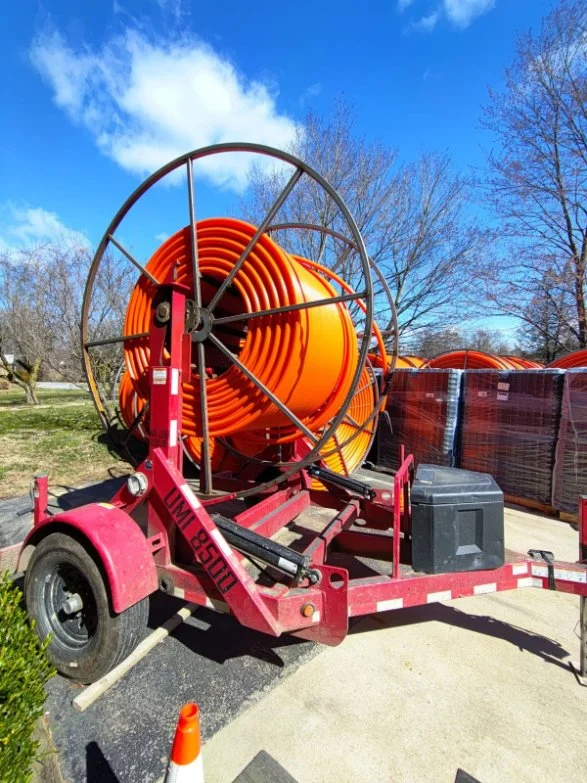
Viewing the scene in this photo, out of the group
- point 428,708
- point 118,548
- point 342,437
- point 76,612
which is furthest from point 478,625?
point 342,437

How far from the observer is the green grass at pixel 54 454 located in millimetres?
6438

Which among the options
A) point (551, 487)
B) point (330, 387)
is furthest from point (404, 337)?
point (330, 387)

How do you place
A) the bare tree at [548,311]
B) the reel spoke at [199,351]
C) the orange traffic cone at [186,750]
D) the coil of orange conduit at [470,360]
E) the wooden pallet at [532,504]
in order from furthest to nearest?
the bare tree at [548,311], the coil of orange conduit at [470,360], the wooden pallet at [532,504], the reel spoke at [199,351], the orange traffic cone at [186,750]

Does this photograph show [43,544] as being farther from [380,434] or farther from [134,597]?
[380,434]

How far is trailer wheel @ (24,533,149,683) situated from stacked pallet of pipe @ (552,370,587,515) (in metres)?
5.27

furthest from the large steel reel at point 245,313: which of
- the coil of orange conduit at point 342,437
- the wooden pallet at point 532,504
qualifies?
the wooden pallet at point 532,504

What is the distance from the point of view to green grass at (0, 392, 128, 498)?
6.44 metres

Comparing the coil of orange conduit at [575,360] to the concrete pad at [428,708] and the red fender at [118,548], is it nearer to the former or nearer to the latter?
the concrete pad at [428,708]

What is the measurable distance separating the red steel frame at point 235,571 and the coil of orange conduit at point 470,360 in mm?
6385

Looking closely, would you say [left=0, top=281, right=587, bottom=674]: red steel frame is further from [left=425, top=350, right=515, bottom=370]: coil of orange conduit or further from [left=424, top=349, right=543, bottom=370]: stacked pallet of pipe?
[left=424, top=349, right=543, bottom=370]: stacked pallet of pipe

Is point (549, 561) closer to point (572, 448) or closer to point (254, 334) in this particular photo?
point (254, 334)

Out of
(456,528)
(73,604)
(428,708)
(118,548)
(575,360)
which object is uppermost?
(575,360)

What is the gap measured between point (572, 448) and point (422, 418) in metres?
2.37

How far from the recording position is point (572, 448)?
5434 millimetres
